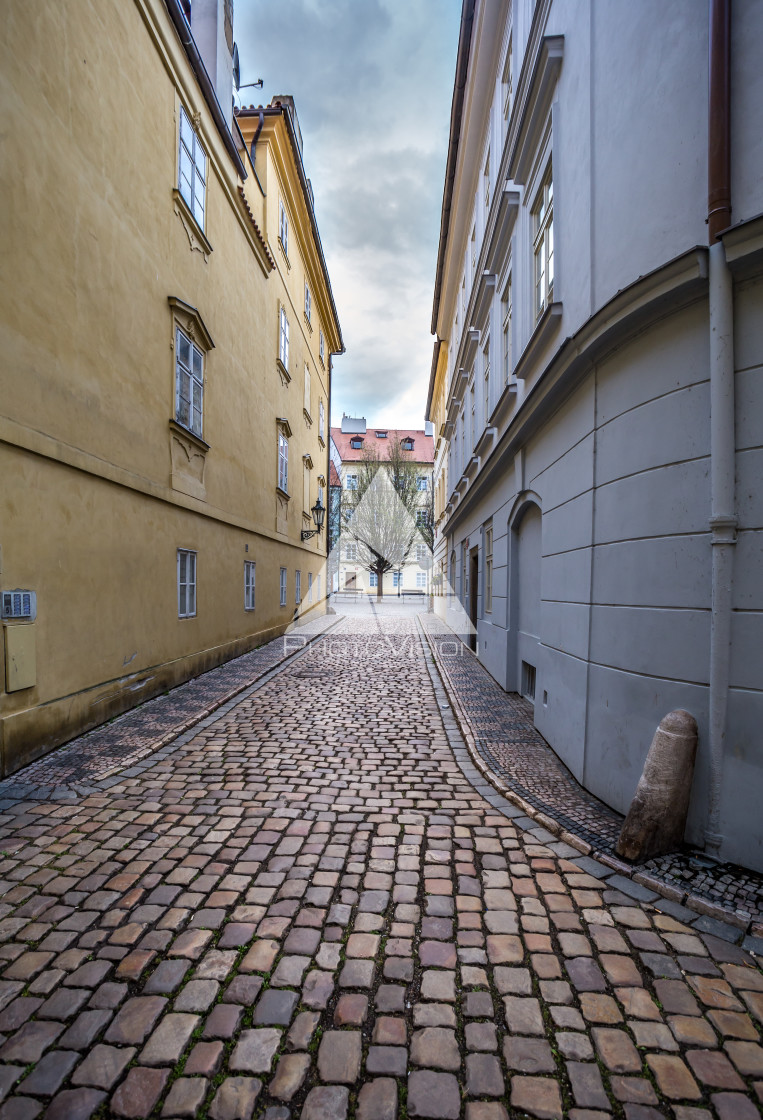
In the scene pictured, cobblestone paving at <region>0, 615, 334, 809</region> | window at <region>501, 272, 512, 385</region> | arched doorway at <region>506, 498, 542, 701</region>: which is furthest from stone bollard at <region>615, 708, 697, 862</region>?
window at <region>501, 272, 512, 385</region>

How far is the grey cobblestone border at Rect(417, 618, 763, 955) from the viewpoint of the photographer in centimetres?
263

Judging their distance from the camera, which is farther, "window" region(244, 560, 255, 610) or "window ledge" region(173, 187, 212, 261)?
"window" region(244, 560, 255, 610)

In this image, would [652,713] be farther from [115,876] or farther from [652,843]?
[115,876]

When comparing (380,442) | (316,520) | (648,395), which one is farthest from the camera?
(380,442)

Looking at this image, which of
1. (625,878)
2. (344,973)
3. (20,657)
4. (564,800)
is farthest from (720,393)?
(20,657)

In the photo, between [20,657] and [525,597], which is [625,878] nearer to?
[525,597]

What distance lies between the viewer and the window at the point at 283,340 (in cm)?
1488

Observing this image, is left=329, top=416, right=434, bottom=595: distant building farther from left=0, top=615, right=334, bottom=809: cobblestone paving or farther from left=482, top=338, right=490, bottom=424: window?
left=0, top=615, right=334, bottom=809: cobblestone paving

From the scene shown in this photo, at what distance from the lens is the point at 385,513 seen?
36.1 metres

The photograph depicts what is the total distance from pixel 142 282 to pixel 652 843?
812cm

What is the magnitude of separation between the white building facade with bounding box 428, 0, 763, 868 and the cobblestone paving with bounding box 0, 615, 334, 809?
159 inches

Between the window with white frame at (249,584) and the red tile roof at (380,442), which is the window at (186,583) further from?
the red tile roof at (380,442)

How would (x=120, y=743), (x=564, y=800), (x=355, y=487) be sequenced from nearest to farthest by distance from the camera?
(x=564, y=800) → (x=120, y=743) → (x=355, y=487)

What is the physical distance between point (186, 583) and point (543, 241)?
703 centimetres
